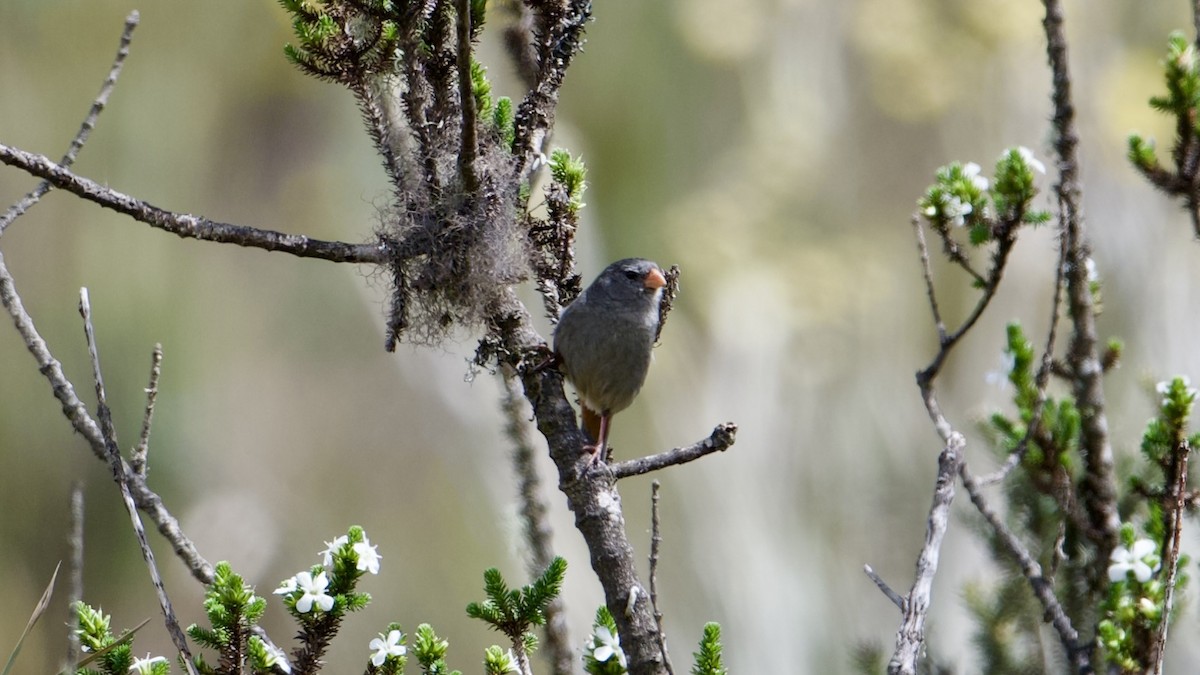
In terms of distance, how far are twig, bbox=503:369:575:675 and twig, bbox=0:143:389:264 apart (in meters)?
1.37

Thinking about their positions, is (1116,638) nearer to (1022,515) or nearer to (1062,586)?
(1062,586)

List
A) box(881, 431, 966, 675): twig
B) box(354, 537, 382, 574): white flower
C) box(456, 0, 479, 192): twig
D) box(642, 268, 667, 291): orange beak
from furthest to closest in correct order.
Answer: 1. box(642, 268, 667, 291): orange beak
2. box(354, 537, 382, 574): white flower
3. box(881, 431, 966, 675): twig
4. box(456, 0, 479, 192): twig

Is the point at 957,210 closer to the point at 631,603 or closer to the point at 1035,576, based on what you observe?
the point at 1035,576

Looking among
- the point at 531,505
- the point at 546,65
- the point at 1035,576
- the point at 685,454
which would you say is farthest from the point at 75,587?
the point at 1035,576

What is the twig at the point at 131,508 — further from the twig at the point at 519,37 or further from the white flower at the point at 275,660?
the twig at the point at 519,37

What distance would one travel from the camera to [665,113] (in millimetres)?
10430

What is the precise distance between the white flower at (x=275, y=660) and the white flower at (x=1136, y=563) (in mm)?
2023

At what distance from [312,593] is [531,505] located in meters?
1.56

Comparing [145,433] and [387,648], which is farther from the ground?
[145,433]

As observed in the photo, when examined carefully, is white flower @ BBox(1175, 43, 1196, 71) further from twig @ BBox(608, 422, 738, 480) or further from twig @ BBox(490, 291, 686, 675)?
twig @ BBox(490, 291, 686, 675)

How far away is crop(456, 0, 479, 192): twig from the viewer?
199cm

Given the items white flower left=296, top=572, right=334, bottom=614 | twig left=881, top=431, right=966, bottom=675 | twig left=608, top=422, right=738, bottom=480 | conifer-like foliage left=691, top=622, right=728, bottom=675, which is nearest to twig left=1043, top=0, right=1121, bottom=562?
twig left=881, top=431, right=966, bottom=675

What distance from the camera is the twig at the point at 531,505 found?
3535mm

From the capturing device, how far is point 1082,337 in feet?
11.5
